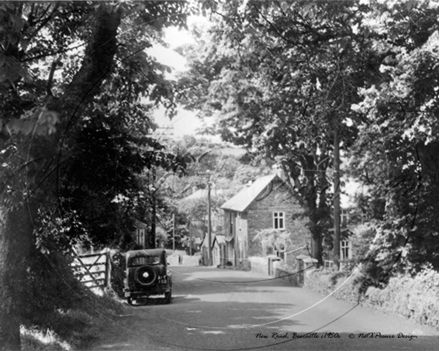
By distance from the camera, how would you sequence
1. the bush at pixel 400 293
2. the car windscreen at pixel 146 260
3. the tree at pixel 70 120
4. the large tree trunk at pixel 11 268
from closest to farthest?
the bush at pixel 400 293, the car windscreen at pixel 146 260, the tree at pixel 70 120, the large tree trunk at pixel 11 268

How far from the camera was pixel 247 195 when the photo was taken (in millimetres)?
2910

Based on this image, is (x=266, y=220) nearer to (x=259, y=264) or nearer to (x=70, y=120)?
(x=259, y=264)

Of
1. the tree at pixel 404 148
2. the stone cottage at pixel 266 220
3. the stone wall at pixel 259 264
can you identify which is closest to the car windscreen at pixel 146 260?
the stone cottage at pixel 266 220

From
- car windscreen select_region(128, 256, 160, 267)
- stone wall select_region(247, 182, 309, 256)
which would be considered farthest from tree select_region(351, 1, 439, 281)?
car windscreen select_region(128, 256, 160, 267)

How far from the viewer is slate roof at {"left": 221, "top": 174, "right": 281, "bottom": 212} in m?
2.82

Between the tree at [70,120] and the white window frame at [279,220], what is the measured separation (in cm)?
131

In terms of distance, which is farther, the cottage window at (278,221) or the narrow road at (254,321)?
the narrow road at (254,321)

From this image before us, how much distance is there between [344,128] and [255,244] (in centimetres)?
88

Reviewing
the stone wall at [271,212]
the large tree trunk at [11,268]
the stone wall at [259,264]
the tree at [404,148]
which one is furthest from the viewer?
the large tree trunk at [11,268]

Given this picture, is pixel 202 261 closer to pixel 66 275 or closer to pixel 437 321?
pixel 437 321

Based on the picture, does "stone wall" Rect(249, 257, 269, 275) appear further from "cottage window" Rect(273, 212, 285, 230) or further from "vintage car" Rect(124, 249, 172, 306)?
"vintage car" Rect(124, 249, 172, 306)

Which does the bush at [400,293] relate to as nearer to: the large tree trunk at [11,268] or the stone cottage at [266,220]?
the stone cottage at [266,220]

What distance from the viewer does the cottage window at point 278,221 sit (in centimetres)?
278

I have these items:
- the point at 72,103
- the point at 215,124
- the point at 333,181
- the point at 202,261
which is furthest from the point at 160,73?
the point at 333,181
